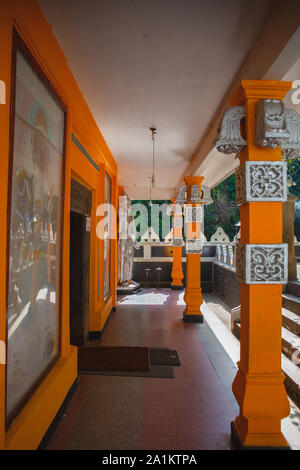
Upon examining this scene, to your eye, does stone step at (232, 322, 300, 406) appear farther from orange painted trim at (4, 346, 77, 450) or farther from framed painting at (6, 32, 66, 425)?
framed painting at (6, 32, 66, 425)

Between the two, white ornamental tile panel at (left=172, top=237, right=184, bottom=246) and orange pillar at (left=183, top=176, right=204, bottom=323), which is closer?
orange pillar at (left=183, top=176, right=204, bottom=323)

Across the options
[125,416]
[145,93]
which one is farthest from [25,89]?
[125,416]

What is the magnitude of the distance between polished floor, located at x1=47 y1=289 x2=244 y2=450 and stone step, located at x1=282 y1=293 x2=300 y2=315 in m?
1.21

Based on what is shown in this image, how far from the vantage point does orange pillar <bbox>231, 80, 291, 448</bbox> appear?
220cm

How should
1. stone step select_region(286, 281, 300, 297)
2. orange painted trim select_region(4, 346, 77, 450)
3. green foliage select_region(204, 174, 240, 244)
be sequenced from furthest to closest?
1. green foliage select_region(204, 174, 240, 244)
2. stone step select_region(286, 281, 300, 297)
3. orange painted trim select_region(4, 346, 77, 450)

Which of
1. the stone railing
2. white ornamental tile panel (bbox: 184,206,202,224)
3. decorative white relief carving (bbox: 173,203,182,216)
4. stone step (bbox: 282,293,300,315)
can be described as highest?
decorative white relief carving (bbox: 173,203,182,216)

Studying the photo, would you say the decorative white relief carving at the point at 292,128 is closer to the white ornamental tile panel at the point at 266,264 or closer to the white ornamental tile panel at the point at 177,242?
the white ornamental tile panel at the point at 266,264

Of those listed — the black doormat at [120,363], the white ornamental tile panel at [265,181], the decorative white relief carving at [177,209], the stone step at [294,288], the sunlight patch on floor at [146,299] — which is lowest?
the black doormat at [120,363]

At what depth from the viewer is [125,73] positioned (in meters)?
2.92

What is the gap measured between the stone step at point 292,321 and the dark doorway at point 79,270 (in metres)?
2.97

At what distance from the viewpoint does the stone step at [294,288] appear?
15.1ft

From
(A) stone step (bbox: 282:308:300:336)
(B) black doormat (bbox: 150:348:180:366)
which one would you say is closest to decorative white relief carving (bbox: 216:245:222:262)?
(A) stone step (bbox: 282:308:300:336)

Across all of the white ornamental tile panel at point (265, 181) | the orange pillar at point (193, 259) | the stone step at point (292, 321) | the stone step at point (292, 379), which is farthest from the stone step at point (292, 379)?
the orange pillar at point (193, 259)

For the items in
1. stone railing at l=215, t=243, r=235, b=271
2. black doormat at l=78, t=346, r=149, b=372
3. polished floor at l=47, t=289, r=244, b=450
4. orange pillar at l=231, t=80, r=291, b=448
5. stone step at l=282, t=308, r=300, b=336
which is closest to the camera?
orange pillar at l=231, t=80, r=291, b=448
